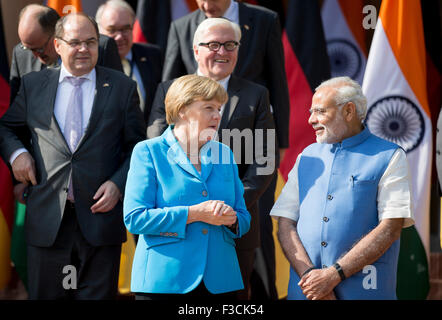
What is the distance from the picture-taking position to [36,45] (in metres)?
4.54

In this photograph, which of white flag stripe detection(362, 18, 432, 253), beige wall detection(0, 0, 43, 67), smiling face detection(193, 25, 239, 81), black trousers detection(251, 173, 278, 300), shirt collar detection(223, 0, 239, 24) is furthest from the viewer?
beige wall detection(0, 0, 43, 67)

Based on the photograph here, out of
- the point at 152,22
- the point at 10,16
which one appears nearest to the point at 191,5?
the point at 152,22

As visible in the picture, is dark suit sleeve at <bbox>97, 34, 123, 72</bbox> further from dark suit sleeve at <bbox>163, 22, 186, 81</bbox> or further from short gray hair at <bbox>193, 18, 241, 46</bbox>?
short gray hair at <bbox>193, 18, 241, 46</bbox>

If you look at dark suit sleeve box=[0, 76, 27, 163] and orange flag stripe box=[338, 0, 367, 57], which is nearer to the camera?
dark suit sleeve box=[0, 76, 27, 163]

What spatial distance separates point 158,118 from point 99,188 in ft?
1.61

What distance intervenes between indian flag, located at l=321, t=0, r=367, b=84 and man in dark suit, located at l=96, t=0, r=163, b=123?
1657mm

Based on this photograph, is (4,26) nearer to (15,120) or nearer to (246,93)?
(15,120)

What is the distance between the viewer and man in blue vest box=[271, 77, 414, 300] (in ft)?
11.2

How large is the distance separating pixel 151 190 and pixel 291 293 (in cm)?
85

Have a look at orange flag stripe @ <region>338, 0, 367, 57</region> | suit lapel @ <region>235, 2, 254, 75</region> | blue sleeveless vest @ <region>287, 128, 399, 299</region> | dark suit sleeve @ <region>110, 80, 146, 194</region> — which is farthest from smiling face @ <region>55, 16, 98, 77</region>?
orange flag stripe @ <region>338, 0, 367, 57</region>

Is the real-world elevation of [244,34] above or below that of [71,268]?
above

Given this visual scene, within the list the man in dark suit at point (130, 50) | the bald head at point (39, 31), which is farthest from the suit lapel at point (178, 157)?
the man in dark suit at point (130, 50)

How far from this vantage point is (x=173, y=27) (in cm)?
486

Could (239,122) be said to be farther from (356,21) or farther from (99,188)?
(356,21)
